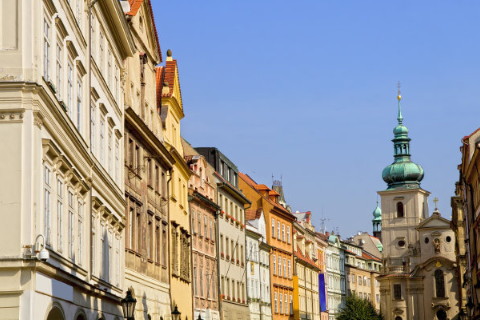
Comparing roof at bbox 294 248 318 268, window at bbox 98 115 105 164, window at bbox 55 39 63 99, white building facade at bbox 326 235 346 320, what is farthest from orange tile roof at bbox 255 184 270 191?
window at bbox 55 39 63 99

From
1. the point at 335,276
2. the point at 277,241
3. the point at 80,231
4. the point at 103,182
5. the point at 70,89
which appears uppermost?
the point at 335,276

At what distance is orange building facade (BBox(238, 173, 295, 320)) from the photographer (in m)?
87.6

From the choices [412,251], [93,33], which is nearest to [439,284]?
[412,251]

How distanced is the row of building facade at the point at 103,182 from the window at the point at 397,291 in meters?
86.1

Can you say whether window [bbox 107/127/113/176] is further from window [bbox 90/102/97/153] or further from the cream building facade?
window [bbox 90/102/97/153]

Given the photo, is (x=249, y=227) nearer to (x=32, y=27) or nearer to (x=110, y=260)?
A: (x=110, y=260)

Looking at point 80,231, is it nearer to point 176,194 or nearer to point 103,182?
→ point 103,182

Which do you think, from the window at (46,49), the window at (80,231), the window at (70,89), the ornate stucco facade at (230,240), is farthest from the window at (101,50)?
the ornate stucco facade at (230,240)

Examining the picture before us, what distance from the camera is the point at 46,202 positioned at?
2094 cm

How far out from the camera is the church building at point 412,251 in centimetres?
15188

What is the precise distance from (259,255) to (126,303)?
181ft

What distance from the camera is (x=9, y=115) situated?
19531mm

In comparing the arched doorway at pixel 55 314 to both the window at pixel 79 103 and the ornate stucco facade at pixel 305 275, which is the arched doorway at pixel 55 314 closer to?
the window at pixel 79 103

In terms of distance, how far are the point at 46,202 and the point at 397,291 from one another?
141m
